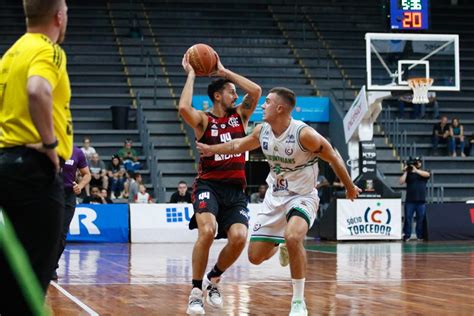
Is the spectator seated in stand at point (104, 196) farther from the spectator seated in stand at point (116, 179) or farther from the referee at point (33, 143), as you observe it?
the referee at point (33, 143)

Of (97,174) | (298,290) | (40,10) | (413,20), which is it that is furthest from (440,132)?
(40,10)

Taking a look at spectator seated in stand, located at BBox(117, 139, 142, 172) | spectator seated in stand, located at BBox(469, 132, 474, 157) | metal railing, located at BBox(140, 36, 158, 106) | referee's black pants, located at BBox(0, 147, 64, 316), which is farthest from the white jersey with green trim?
spectator seated in stand, located at BBox(469, 132, 474, 157)

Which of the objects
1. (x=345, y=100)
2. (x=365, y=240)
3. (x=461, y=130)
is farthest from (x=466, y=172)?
(x=365, y=240)

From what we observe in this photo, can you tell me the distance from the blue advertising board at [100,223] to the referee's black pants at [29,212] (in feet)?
51.8

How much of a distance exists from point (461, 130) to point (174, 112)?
28.1 feet

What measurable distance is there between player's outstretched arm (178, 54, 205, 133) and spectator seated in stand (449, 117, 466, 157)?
1817 centimetres

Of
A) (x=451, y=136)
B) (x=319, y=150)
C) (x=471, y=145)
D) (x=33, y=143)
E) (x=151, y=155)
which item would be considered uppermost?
(x=451, y=136)

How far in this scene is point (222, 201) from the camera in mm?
7766

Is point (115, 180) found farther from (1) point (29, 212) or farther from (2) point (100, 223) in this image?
(1) point (29, 212)

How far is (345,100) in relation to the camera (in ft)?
87.8

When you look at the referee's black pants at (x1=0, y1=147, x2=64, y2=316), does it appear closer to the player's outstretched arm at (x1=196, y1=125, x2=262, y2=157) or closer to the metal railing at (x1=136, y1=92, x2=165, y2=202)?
the player's outstretched arm at (x1=196, y1=125, x2=262, y2=157)

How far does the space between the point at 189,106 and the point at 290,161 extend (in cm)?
102

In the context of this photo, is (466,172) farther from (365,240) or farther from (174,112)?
(174,112)

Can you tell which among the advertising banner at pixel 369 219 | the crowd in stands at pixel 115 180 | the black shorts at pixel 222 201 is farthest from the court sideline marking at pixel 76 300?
the advertising banner at pixel 369 219
